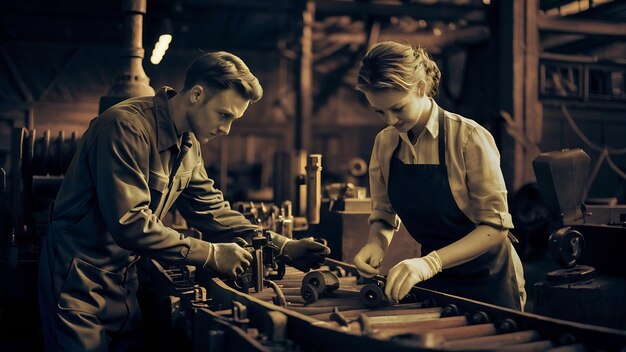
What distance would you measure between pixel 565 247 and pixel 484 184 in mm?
1688

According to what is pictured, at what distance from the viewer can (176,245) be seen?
2979mm

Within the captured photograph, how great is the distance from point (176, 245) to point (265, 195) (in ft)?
29.5

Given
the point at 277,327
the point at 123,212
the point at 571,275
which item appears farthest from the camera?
the point at 571,275

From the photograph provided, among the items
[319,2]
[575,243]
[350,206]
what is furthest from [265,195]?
[575,243]

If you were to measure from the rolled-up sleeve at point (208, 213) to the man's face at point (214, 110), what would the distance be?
1.50ft

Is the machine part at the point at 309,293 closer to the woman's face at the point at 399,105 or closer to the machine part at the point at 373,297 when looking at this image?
the machine part at the point at 373,297

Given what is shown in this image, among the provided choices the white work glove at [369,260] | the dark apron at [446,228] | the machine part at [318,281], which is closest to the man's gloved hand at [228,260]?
the machine part at [318,281]

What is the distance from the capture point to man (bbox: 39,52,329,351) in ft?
9.56

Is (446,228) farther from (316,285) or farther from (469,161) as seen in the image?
(316,285)

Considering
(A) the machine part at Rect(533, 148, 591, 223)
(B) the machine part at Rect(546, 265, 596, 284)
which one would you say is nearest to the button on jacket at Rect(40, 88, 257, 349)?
(B) the machine part at Rect(546, 265, 596, 284)

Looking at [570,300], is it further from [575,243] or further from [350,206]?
[350,206]

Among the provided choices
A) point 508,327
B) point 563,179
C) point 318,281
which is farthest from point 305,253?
point 563,179

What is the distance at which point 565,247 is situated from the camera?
4.34 m

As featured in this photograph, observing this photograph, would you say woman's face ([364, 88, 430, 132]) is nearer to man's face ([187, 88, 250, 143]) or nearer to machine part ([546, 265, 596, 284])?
man's face ([187, 88, 250, 143])
